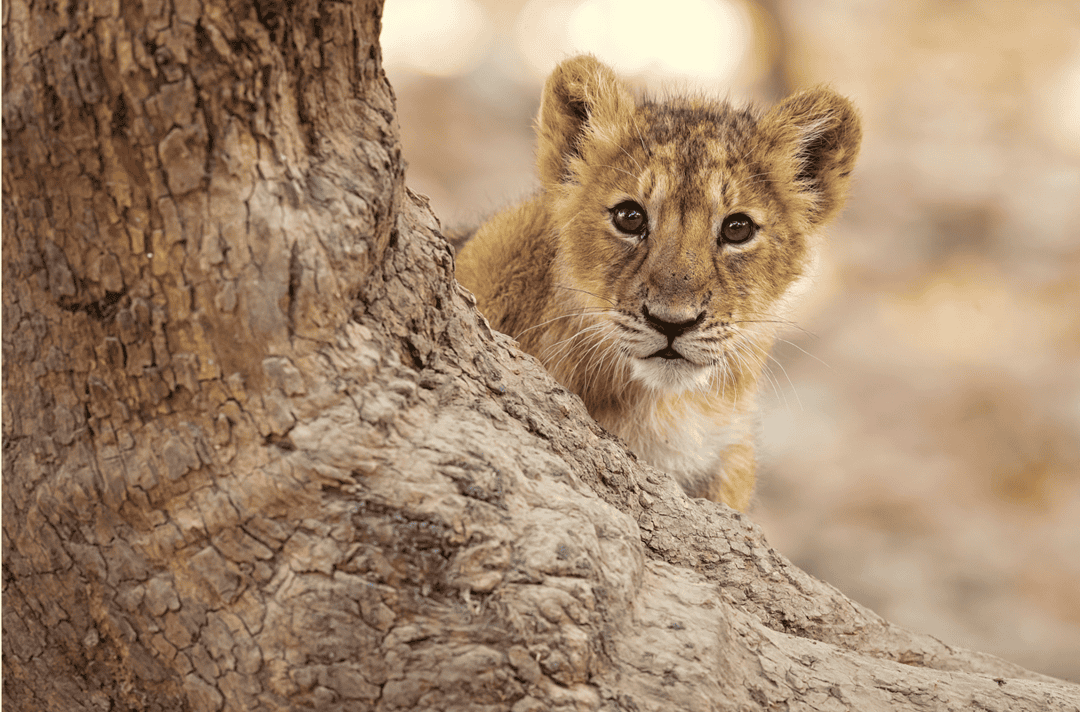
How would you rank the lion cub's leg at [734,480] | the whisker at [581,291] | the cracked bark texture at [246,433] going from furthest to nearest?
the lion cub's leg at [734,480] < the whisker at [581,291] < the cracked bark texture at [246,433]

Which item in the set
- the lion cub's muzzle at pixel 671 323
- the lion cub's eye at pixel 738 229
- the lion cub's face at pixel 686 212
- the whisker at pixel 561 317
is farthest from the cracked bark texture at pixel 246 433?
the lion cub's eye at pixel 738 229

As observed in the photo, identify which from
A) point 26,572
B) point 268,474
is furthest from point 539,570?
point 26,572

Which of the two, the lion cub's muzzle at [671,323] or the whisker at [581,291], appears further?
the whisker at [581,291]

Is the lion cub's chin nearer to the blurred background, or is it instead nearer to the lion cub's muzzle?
the lion cub's muzzle

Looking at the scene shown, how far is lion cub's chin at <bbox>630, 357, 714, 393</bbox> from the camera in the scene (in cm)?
297

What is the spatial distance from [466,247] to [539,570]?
2.28 metres

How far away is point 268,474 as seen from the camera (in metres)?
1.60

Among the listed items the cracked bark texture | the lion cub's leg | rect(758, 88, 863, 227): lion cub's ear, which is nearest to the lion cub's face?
rect(758, 88, 863, 227): lion cub's ear

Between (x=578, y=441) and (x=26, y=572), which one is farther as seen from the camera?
(x=578, y=441)

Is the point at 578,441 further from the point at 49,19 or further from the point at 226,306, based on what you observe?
the point at 49,19

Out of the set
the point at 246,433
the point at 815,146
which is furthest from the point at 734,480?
the point at 246,433

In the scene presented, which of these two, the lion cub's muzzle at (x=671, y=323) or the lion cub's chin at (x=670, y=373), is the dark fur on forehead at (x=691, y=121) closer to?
the lion cub's muzzle at (x=671, y=323)

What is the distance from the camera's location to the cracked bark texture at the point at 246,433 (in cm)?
146

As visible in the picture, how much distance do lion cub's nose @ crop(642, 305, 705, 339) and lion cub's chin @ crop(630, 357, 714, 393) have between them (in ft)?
0.45
